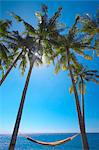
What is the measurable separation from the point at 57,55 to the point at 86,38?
2.70 metres

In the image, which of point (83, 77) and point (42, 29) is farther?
point (83, 77)

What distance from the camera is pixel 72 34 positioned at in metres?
23.2

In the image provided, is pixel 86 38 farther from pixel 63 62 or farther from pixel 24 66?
pixel 24 66

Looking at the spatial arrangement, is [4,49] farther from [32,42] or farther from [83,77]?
[83,77]

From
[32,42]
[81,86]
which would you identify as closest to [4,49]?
[32,42]

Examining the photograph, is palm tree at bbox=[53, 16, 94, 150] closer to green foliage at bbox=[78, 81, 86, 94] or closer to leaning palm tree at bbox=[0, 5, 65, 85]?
leaning palm tree at bbox=[0, 5, 65, 85]

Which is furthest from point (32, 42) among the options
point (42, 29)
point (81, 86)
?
point (81, 86)

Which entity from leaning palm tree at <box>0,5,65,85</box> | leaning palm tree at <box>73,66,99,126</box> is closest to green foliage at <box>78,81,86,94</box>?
leaning palm tree at <box>73,66,99,126</box>

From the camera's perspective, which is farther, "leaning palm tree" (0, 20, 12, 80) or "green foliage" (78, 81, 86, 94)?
"green foliage" (78, 81, 86, 94)

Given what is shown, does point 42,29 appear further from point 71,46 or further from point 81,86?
point 81,86

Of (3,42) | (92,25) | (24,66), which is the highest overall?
(92,25)

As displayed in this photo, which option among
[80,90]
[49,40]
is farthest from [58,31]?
[80,90]

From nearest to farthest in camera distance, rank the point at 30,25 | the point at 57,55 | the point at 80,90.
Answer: the point at 30,25
the point at 57,55
the point at 80,90

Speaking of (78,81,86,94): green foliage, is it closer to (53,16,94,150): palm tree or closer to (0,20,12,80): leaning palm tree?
(53,16,94,150): palm tree
